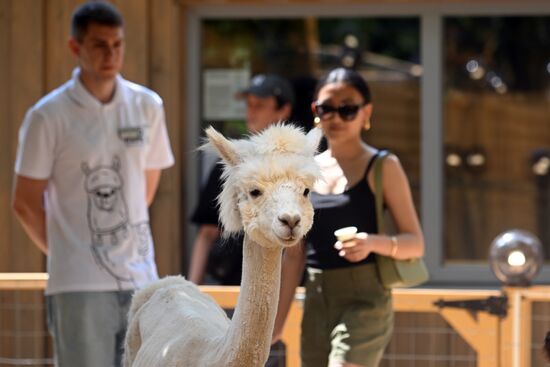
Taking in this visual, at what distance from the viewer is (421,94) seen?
25.6 feet

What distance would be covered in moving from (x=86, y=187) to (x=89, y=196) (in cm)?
4

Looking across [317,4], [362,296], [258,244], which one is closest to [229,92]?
[317,4]

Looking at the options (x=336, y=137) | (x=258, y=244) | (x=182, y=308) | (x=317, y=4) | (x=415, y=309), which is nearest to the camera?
(x=258, y=244)

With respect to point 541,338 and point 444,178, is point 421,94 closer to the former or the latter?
point 444,178

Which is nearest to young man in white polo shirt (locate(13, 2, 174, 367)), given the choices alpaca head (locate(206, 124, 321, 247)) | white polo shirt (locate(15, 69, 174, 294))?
white polo shirt (locate(15, 69, 174, 294))

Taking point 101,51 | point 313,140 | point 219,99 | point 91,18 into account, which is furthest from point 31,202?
point 219,99

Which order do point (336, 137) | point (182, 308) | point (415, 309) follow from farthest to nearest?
point (415, 309)
point (336, 137)
point (182, 308)

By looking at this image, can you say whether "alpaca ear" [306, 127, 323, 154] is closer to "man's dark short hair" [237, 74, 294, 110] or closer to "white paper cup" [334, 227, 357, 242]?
"white paper cup" [334, 227, 357, 242]

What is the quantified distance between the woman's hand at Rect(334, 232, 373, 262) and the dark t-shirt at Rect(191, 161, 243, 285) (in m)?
2.03

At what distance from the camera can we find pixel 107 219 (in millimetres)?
5477

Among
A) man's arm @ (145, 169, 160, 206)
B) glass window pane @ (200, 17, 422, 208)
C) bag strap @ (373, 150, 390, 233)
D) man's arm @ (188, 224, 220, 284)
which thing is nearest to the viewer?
bag strap @ (373, 150, 390, 233)

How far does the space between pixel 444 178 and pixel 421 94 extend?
59 cm

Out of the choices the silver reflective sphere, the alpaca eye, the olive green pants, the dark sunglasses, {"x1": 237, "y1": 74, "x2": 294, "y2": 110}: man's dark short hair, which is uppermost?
{"x1": 237, "y1": 74, "x2": 294, "y2": 110}: man's dark short hair

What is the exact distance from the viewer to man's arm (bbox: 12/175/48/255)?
5.43 metres
